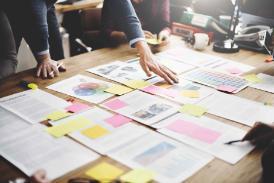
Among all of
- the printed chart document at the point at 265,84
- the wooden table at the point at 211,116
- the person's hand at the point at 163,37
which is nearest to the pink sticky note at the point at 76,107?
the wooden table at the point at 211,116

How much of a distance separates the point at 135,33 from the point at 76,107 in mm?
694

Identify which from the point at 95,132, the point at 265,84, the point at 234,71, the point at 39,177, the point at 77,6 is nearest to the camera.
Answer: the point at 39,177

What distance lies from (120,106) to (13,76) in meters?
0.68

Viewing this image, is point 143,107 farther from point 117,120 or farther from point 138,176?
point 138,176

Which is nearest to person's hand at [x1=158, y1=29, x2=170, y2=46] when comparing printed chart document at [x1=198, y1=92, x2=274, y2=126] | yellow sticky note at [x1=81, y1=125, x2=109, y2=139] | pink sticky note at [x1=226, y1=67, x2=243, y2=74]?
pink sticky note at [x1=226, y1=67, x2=243, y2=74]

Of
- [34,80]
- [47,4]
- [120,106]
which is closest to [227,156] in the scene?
[120,106]

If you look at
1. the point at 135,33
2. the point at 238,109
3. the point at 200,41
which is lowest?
the point at 238,109

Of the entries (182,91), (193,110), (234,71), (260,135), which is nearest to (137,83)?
(182,91)

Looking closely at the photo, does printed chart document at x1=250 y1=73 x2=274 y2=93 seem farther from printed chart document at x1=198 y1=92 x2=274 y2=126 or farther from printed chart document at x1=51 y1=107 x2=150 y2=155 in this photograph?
printed chart document at x1=51 y1=107 x2=150 y2=155

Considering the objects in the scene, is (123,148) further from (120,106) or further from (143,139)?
(120,106)

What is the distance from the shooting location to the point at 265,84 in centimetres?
183

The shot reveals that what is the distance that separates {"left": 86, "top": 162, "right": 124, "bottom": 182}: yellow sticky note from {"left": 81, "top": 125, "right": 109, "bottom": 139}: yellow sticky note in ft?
0.60

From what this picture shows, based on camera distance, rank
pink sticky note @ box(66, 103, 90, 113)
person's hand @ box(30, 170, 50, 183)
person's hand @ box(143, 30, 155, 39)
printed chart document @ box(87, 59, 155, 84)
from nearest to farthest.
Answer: person's hand @ box(30, 170, 50, 183), pink sticky note @ box(66, 103, 90, 113), printed chart document @ box(87, 59, 155, 84), person's hand @ box(143, 30, 155, 39)

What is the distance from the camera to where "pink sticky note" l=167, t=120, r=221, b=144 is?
1.31 meters
